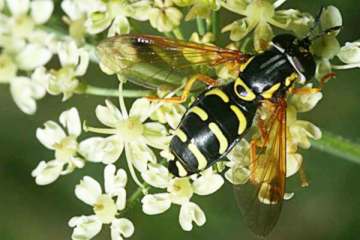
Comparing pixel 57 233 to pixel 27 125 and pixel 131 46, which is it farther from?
pixel 131 46

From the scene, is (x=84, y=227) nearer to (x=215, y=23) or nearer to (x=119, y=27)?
(x=119, y=27)

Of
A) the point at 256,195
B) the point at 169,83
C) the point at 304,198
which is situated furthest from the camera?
the point at 304,198

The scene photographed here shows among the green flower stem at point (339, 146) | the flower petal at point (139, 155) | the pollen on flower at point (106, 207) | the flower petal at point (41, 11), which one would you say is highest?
the flower petal at point (41, 11)

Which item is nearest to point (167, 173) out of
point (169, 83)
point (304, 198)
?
point (169, 83)

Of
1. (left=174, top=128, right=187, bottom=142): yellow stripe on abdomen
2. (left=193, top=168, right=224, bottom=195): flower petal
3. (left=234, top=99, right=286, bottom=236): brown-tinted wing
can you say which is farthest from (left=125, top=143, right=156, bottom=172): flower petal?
(left=234, top=99, right=286, bottom=236): brown-tinted wing

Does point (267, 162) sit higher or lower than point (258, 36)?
lower

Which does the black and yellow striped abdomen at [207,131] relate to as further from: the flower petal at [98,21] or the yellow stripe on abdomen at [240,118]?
the flower petal at [98,21]

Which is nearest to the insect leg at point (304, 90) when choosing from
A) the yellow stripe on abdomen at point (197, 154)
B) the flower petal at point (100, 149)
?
the yellow stripe on abdomen at point (197, 154)

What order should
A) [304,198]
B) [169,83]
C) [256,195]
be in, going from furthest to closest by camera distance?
[304,198] → [169,83] → [256,195]
